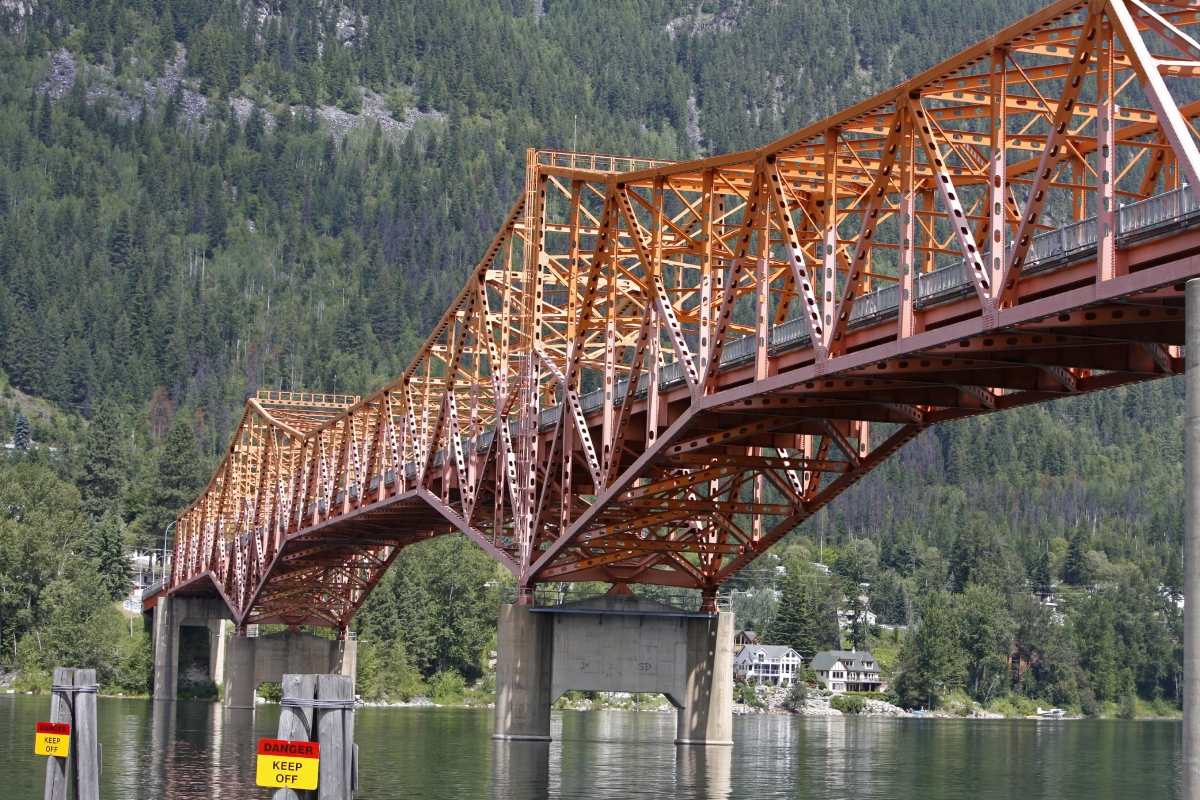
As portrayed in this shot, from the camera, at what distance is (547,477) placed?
67.3m

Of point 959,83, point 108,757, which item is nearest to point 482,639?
point 108,757

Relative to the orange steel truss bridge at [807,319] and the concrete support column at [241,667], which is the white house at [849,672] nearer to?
the concrete support column at [241,667]

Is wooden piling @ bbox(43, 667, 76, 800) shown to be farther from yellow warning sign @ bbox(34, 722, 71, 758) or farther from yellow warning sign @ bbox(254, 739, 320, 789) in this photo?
yellow warning sign @ bbox(254, 739, 320, 789)

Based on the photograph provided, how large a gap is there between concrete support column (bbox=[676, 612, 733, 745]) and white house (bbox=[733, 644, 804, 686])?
333ft

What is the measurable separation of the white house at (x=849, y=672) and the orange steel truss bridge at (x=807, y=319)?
82.8m

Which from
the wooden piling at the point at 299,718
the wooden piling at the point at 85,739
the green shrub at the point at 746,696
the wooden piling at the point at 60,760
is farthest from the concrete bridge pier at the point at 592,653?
the green shrub at the point at 746,696

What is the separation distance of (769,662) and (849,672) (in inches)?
315

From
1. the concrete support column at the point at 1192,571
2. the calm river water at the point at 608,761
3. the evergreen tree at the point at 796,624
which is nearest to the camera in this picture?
the concrete support column at the point at 1192,571

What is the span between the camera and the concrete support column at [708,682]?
231 ft

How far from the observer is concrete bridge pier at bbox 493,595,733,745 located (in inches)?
2694

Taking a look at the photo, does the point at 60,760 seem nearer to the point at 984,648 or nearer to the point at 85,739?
the point at 85,739

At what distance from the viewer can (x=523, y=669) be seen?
68312 mm

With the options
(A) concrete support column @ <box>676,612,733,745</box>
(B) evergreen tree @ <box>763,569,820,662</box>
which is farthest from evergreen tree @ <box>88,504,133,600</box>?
(A) concrete support column @ <box>676,612,733,745</box>

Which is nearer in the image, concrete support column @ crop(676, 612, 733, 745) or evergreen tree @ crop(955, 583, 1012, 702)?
concrete support column @ crop(676, 612, 733, 745)
